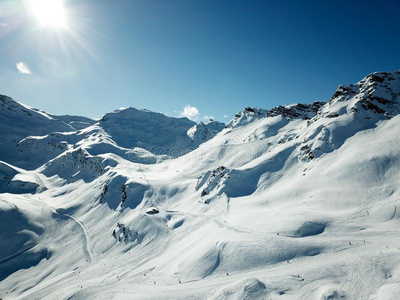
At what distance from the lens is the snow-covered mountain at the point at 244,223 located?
24094mm

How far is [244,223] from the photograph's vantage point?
4112 cm

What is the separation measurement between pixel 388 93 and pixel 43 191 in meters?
148

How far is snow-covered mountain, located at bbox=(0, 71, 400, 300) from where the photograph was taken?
79.0 feet

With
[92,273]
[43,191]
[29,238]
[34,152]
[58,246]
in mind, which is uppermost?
[34,152]

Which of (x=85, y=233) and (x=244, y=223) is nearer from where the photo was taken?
(x=244, y=223)

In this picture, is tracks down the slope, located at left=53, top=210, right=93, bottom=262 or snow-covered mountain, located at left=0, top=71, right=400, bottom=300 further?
tracks down the slope, located at left=53, top=210, right=93, bottom=262

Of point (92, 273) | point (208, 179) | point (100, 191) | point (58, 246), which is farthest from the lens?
point (100, 191)

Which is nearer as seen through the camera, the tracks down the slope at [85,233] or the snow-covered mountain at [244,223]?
the snow-covered mountain at [244,223]

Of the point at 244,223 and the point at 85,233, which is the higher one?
the point at 85,233

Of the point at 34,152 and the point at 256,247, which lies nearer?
the point at 256,247

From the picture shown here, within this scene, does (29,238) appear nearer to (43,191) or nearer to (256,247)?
(43,191)

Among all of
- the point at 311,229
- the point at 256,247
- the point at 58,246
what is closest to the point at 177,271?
the point at 256,247

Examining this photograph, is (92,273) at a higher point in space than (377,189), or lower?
higher

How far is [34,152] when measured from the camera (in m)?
162
